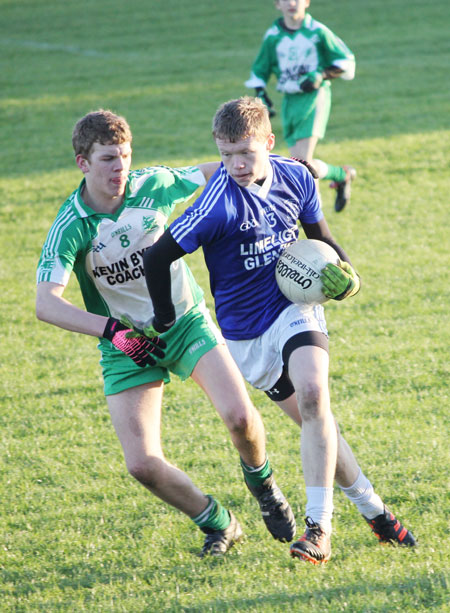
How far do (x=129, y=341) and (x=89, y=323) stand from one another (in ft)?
0.73

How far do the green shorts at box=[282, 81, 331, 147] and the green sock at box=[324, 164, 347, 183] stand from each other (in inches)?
26.4

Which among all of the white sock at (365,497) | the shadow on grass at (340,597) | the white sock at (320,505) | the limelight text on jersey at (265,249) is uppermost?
the limelight text on jersey at (265,249)

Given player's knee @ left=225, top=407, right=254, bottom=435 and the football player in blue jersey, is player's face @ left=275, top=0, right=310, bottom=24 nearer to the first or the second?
the football player in blue jersey

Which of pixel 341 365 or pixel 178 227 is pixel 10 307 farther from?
pixel 178 227

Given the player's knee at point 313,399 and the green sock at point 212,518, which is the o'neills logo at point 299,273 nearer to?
the player's knee at point 313,399

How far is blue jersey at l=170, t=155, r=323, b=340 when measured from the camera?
14.1 feet

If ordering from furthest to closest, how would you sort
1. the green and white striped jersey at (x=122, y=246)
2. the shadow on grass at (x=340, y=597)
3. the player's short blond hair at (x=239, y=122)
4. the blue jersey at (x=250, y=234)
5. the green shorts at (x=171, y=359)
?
1. the green shorts at (x=171, y=359)
2. the green and white striped jersey at (x=122, y=246)
3. the blue jersey at (x=250, y=234)
4. the player's short blond hair at (x=239, y=122)
5. the shadow on grass at (x=340, y=597)

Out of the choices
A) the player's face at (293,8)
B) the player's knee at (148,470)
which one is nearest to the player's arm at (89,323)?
the player's knee at (148,470)

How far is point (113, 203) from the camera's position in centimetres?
473

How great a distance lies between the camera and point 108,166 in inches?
179

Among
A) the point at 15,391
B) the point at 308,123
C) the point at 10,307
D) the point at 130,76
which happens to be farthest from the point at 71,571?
the point at 130,76

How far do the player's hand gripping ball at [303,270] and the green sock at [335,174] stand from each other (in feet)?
17.9

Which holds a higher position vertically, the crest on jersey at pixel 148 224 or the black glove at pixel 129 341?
the crest on jersey at pixel 148 224

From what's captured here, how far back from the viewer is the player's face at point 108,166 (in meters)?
4.52
